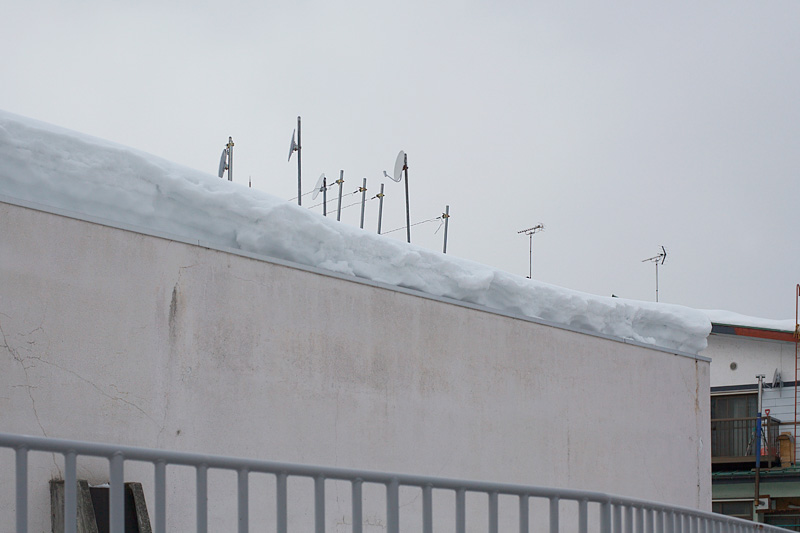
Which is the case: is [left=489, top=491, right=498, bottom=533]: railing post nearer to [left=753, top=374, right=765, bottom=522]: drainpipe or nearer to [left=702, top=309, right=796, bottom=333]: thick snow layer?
[left=753, top=374, right=765, bottom=522]: drainpipe

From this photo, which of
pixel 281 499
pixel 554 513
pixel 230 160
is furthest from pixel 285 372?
pixel 230 160

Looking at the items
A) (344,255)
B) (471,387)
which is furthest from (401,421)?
(344,255)

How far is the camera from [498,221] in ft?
87.5

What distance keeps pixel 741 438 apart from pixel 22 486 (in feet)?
65.1

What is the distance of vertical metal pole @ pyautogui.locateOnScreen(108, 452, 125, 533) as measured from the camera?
3123mm

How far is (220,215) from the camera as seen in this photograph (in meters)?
5.95

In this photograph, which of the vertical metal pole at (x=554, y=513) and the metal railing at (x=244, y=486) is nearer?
the metal railing at (x=244, y=486)

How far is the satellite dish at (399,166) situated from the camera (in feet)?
34.4

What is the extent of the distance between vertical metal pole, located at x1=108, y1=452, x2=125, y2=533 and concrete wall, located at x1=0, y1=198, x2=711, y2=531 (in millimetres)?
1622

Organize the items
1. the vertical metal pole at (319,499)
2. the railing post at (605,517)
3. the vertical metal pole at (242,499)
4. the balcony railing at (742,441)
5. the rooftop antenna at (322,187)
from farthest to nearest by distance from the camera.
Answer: the balcony railing at (742,441) → the rooftop antenna at (322,187) → the railing post at (605,517) → the vertical metal pole at (319,499) → the vertical metal pole at (242,499)

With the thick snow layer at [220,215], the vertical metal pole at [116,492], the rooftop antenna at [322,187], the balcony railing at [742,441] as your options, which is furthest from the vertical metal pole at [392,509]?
the balcony railing at [742,441]

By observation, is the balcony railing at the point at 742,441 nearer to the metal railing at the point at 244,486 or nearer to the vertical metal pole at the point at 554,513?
the vertical metal pole at the point at 554,513

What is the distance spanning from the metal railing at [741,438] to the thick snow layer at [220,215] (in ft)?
43.7

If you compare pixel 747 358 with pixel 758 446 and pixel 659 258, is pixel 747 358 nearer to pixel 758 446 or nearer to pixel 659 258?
pixel 758 446
